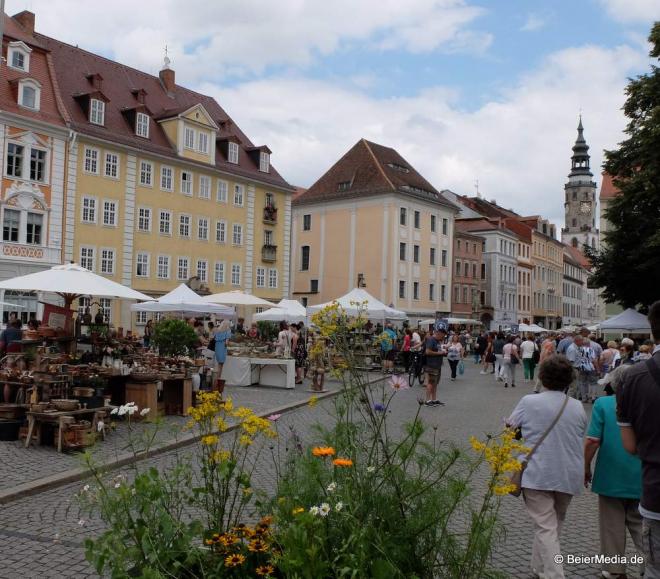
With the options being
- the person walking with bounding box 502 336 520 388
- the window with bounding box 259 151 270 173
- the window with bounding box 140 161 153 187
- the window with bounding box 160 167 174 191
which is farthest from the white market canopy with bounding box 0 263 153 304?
the window with bounding box 259 151 270 173

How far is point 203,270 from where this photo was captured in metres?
41.7

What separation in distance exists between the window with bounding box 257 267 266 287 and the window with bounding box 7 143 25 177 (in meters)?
17.2

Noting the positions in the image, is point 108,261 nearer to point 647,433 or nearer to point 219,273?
point 219,273

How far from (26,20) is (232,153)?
44.6 ft

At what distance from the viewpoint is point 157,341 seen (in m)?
18.0

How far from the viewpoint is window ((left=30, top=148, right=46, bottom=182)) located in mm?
32250

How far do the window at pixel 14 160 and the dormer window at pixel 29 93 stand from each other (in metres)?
2.13

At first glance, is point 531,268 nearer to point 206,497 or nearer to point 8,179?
point 8,179

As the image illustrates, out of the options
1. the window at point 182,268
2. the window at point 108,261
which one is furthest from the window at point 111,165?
the window at point 182,268

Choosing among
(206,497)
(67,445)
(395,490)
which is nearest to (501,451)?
(395,490)

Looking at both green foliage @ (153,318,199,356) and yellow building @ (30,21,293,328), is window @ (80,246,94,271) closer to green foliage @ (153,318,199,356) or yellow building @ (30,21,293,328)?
yellow building @ (30,21,293,328)

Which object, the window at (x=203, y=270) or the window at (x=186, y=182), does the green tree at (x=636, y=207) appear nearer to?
the window at (x=203, y=270)

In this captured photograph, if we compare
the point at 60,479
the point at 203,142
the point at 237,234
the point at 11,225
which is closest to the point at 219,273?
the point at 237,234

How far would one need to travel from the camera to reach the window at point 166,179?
39.2 m
